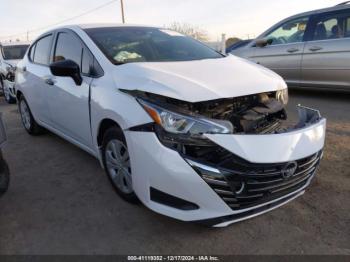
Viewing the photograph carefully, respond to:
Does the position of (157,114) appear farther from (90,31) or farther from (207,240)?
(90,31)

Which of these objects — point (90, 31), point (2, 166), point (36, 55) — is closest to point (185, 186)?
point (2, 166)

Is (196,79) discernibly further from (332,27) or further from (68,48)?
(332,27)

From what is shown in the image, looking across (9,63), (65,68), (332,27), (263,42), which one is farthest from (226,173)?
(9,63)

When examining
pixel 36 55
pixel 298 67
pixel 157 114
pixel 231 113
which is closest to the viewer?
pixel 157 114

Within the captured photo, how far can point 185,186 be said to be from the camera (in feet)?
7.43

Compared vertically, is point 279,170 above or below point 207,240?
above

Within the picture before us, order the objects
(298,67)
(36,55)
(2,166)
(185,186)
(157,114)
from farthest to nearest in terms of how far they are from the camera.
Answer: (298,67), (36,55), (2,166), (157,114), (185,186)

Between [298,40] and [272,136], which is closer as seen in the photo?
[272,136]

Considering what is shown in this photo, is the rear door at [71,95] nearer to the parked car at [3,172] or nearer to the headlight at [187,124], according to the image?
the parked car at [3,172]

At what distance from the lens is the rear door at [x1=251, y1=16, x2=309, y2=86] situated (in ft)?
22.2

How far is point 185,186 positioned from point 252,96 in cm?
96

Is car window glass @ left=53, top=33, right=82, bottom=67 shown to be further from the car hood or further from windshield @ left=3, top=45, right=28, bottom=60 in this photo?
windshield @ left=3, top=45, right=28, bottom=60

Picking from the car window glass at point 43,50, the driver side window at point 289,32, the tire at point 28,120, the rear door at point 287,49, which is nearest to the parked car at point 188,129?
the car window glass at point 43,50

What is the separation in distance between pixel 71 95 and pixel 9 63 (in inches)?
270
